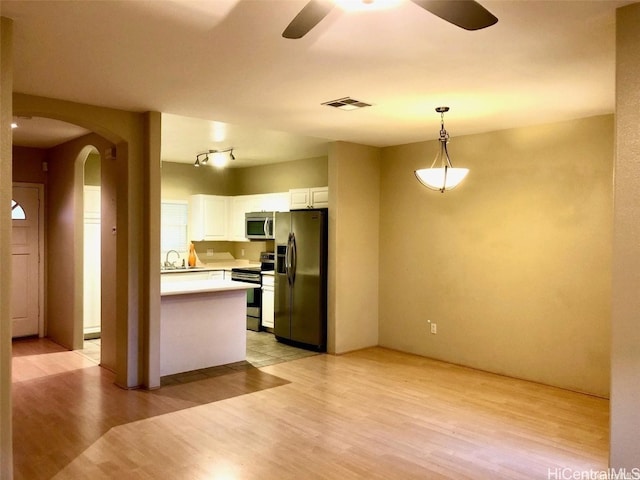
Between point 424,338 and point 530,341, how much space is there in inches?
50.7

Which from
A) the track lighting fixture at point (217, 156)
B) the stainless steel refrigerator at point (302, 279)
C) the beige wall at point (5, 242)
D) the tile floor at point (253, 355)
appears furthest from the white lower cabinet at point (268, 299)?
the beige wall at point (5, 242)

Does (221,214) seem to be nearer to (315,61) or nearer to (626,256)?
(315,61)

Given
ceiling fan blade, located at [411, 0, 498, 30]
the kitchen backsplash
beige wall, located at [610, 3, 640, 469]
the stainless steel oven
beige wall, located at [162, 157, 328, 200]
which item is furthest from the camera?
the kitchen backsplash

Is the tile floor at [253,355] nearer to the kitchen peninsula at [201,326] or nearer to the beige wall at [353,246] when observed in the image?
the kitchen peninsula at [201,326]

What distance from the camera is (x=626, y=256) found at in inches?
88.9

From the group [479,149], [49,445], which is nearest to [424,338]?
[479,149]

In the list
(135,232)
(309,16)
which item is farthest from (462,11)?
(135,232)

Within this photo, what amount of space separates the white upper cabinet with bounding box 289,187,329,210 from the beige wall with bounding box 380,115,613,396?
801mm

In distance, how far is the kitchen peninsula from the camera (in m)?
4.90

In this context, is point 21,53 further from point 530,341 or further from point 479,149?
point 530,341

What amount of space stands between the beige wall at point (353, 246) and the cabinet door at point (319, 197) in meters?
0.50

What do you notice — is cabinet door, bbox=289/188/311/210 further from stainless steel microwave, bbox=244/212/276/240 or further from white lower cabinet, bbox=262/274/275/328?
white lower cabinet, bbox=262/274/275/328

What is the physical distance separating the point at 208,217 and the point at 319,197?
2346mm

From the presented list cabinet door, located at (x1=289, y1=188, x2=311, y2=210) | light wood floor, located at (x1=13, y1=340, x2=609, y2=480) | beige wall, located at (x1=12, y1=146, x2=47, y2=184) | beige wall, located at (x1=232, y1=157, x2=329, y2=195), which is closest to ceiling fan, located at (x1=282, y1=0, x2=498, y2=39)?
light wood floor, located at (x1=13, y1=340, x2=609, y2=480)
